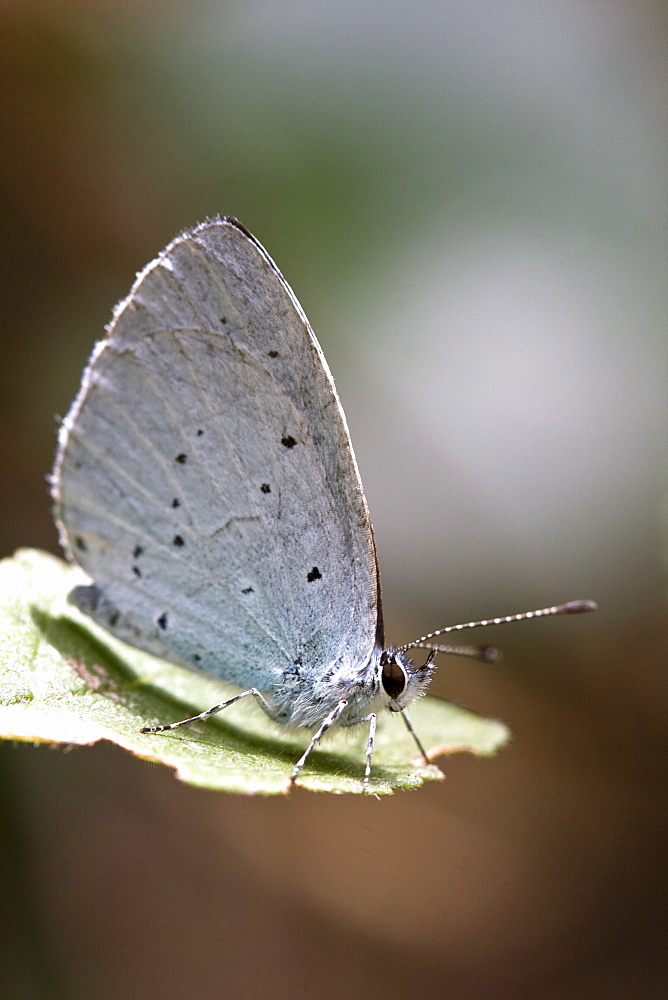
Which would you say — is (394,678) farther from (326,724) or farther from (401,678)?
(326,724)

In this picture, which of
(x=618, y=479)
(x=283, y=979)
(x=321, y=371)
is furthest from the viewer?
(x=618, y=479)

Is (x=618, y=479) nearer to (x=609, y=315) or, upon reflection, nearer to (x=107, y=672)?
(x=609, y=315)

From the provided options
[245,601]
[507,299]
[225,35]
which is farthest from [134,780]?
[225,35]

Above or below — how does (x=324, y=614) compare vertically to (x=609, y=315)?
below

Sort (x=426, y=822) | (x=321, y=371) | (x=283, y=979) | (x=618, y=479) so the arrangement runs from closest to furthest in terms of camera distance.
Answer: (x=321, y=371) → (x=283, y=979) → (x=426, y=822) → (x=618, y=479)

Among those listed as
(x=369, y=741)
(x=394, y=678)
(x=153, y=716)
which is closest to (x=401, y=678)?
(x=394, y=678)

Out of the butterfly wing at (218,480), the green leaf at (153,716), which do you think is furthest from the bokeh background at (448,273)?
the butterfly wing at (218,480)

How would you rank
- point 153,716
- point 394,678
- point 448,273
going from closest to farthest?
point 153,716, point 394,678, point 448,273
